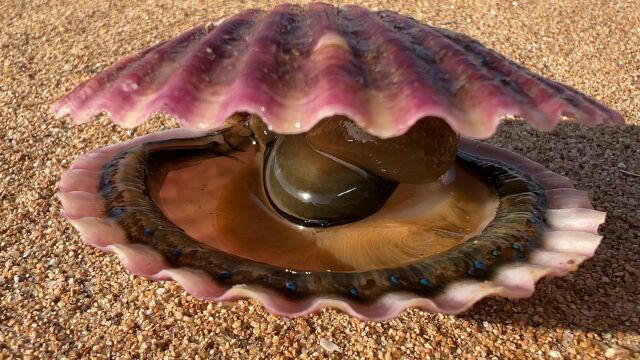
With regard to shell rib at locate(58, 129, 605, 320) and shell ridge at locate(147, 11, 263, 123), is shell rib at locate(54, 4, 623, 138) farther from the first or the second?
shell rib at locate(58, 129, 605, 320)

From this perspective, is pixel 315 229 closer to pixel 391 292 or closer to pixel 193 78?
pixel 391 292

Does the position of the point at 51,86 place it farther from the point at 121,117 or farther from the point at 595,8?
the point at 595,8

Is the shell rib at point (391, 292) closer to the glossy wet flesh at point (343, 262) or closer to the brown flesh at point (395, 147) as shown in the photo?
the glossy wet flesh at point (343, 262)

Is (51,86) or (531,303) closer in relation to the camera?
(531,303)

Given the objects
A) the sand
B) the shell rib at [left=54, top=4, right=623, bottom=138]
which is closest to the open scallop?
the shell rib at [left=54, top=4, right=623, bottom=138]

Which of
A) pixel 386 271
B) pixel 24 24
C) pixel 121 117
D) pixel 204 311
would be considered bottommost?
pixel 24 24

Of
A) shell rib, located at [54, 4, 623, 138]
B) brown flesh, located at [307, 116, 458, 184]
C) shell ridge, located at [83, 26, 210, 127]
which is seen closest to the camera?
shell rib, located at [54, 4, 623, 138]

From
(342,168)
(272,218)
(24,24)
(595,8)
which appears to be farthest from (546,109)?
(24,24)

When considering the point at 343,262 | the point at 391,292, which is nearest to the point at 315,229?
the point at 343,262
